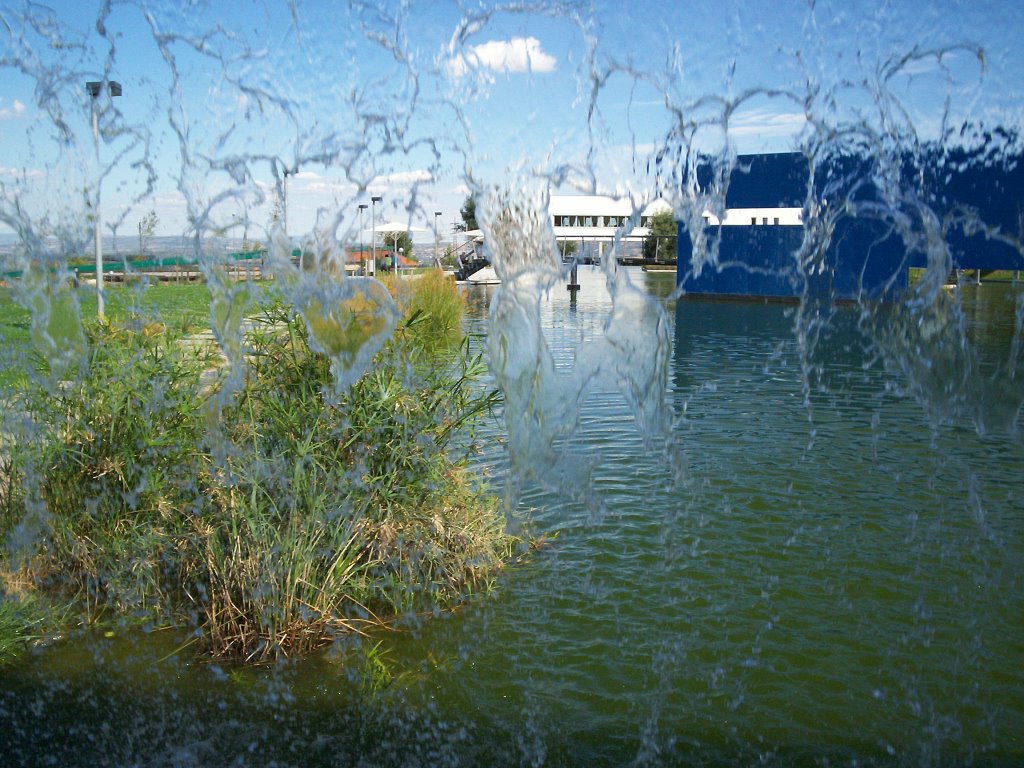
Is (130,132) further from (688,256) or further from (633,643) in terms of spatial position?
(688,256)

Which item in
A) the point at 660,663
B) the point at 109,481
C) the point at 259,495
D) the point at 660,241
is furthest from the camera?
the point at 660,241

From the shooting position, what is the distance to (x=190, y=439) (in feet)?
17.0

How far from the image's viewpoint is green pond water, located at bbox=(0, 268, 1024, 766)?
388 centimetres

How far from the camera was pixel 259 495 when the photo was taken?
477cm

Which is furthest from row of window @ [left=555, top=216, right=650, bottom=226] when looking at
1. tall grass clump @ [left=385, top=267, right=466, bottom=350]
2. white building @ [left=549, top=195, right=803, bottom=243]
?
tall grass clump @ [left=385, top=267, right=466, bottom=350]

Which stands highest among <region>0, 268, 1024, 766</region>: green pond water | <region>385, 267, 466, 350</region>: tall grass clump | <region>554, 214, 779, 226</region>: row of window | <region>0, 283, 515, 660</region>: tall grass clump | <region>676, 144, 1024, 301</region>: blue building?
<region>554, 214, 779, 226</region>: row of window

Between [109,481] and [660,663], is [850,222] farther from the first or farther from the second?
[109,481]

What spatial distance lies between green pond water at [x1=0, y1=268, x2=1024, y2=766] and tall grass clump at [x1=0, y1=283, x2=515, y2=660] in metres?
0.23

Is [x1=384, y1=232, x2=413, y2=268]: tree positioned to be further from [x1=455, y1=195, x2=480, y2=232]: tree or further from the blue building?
the blue building

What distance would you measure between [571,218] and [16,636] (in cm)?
5768

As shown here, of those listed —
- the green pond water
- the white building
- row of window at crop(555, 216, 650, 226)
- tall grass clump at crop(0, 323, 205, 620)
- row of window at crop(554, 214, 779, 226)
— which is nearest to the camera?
the green pond water

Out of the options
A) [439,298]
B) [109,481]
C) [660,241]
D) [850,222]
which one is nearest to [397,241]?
[660,241]

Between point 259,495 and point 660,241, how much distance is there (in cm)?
5519

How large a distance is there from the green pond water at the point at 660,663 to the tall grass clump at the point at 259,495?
23cm
